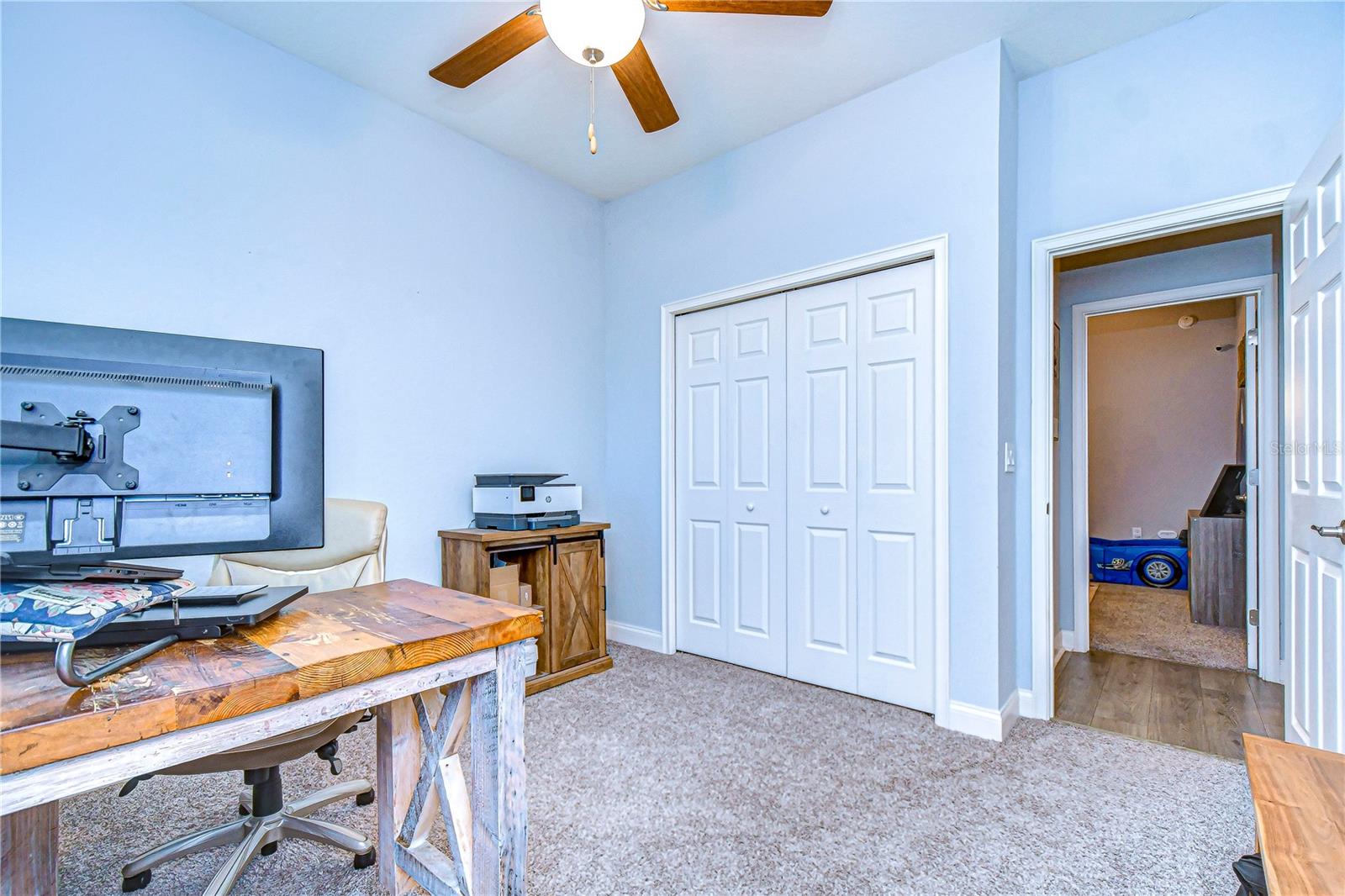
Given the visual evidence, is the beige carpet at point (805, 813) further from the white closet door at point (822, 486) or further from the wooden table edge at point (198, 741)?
the wooden table edge at point (198, 741)

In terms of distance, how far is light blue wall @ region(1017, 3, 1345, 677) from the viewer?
7.14ft

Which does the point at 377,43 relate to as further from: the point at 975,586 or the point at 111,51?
the point at 975,586

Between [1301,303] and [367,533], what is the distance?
10.7 feet

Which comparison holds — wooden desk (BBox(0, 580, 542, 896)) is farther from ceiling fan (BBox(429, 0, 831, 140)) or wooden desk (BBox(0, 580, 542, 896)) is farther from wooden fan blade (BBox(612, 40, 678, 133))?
wooden fan blade (BBox(612, 40, 678, 133))

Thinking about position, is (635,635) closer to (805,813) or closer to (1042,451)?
(805,813)

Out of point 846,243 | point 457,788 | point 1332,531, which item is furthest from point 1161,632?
point 457,788

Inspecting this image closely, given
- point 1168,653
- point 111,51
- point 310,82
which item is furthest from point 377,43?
point 1168,653

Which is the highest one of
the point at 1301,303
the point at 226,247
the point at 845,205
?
the point at 845,205

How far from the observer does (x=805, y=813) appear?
188 cm

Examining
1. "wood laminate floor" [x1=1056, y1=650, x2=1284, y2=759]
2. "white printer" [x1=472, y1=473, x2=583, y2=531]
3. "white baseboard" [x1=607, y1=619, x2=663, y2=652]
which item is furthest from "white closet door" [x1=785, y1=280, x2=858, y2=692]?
"white printer" [x1=472, y1=473, x2=583, y2=531]

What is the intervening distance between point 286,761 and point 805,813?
1.45m

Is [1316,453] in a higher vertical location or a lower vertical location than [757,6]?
lower

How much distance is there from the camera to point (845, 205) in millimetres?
2912

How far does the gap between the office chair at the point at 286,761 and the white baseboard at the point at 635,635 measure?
1.95m
